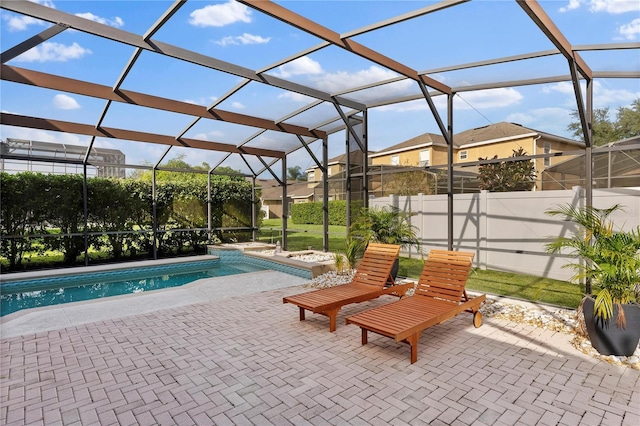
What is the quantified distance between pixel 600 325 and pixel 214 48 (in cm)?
718

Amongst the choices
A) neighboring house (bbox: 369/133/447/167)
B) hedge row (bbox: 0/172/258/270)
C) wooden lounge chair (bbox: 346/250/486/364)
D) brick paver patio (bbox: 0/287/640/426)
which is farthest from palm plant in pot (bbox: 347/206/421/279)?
hedge row (bbox: 0/172/258/270)

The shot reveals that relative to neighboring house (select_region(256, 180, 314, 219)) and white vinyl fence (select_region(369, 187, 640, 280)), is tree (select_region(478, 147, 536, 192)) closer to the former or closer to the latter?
white vinyl fence (select_region(369, 187, 640, 280))

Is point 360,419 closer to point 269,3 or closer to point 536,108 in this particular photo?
point 269,3

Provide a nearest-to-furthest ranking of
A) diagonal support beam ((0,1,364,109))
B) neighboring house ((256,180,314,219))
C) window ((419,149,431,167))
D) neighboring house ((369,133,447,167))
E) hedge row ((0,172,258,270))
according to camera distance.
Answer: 1. diagonal support beam ((0,1,364,109))
2. neighboring house ((369,133,447,167))
3. hedge row ((0,172,258,270))
4. window ((419,149,431,167))
5. neighboring house ((256,180,314,219))

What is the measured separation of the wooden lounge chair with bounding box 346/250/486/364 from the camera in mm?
4227

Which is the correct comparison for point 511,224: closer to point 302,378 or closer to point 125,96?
point 302,378

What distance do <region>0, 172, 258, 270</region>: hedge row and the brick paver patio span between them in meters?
7.14

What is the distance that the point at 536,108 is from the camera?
8.31m

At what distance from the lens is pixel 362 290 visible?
6.15 m

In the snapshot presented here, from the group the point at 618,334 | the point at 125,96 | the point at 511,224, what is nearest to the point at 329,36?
the point at 125,96

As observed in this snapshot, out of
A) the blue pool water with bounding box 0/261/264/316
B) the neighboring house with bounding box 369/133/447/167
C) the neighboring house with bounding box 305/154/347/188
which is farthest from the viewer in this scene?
the neighboring house with bounding box 305/154/347/188

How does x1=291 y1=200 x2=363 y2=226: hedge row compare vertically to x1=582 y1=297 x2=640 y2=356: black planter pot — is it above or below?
above

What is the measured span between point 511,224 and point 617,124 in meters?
3.05

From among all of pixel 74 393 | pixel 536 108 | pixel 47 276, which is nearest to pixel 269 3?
pixel 74 393
